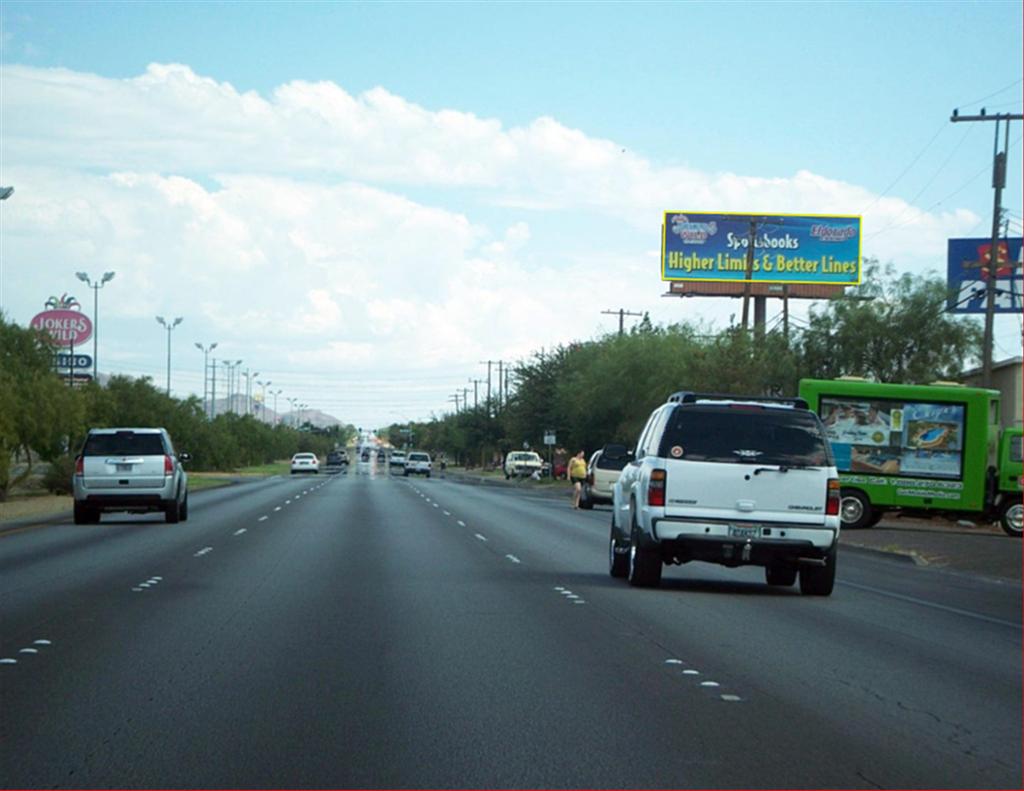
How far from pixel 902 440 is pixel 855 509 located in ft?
6.94

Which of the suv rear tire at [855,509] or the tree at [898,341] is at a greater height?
the tree at [898,341]

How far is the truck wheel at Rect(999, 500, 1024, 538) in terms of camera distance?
124 feet

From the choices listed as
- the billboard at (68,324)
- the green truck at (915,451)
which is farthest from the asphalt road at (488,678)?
the billboard at (68,324)

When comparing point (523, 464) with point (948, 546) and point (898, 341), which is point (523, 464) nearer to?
point (898, 341)

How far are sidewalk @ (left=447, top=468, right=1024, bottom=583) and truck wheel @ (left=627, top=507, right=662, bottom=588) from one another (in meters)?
7.82

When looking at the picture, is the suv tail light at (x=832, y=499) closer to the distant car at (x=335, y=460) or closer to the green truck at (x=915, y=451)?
the green truck at (x=915, y=451)

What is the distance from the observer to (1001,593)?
882 inches

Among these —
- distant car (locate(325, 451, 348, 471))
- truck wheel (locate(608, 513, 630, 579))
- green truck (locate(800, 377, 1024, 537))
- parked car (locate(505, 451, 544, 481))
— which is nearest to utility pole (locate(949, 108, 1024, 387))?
green truck (locate(800, 377, 1024, 537))

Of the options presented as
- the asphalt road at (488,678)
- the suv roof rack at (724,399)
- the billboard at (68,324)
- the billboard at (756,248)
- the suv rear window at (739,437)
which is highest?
the billboard at (756,248)

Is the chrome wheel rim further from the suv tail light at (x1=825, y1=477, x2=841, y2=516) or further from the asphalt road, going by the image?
the suv tail light at (x1=825, y1=477, x2=841, y2=516)

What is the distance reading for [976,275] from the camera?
5503 centimetres

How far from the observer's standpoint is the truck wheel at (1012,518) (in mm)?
37728

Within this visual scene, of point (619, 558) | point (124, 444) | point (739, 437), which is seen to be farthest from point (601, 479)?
point (739, 437)

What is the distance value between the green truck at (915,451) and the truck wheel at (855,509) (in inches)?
0.9
